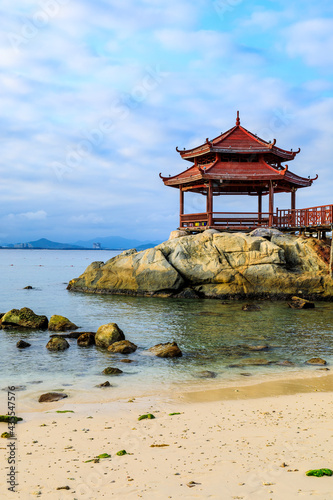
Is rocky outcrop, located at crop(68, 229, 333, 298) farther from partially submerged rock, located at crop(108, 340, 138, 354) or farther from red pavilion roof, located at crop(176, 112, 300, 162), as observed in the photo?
partially submerged rock, located at crop(108, 340, 138, 354)

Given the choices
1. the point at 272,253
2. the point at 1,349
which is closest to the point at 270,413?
the point at 1,349

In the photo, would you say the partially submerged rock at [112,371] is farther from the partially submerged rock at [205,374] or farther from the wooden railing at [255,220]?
the wooden railing at [255,220]

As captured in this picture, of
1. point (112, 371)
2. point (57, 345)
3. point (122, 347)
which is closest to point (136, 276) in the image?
point (57, 345)

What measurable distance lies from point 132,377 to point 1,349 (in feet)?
19.2

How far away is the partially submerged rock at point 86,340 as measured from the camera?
46.6 feet

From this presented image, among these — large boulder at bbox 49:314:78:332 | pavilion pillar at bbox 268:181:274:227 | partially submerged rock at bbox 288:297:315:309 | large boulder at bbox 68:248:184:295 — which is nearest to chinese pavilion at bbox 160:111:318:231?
pavilion pillar at bbox 268:181:274:227

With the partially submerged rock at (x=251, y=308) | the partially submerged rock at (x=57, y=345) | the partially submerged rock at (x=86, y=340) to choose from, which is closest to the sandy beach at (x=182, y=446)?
the partially submerged rock at (x=57, y=345)

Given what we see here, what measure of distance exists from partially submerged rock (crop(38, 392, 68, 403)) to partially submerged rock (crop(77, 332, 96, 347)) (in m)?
5.00

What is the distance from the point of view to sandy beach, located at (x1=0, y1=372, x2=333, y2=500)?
4.93 meters

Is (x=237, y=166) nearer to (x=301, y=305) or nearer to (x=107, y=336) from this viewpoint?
(x=301, y=305)

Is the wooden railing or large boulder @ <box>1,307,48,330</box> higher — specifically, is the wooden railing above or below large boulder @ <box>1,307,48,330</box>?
above

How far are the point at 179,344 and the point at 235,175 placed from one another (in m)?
16.6

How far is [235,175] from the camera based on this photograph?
28.0 metres

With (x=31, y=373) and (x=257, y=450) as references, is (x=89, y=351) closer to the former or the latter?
(x=31, y=373)
